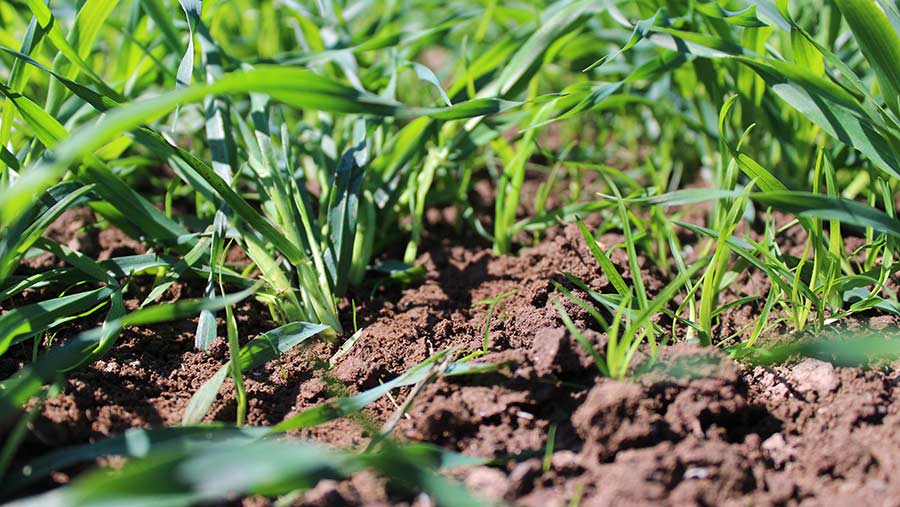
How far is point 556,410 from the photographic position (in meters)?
1.28

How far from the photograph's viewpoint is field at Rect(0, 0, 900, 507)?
1.12 meters

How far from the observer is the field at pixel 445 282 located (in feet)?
3.67

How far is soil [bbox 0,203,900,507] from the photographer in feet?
3.64

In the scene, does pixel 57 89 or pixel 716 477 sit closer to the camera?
pixel 716 477

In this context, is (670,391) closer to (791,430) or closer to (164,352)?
(791,430)

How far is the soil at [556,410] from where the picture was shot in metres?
1.11

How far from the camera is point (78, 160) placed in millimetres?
1440

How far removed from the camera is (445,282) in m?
1.79

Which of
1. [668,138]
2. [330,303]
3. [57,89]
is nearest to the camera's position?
[330,303]

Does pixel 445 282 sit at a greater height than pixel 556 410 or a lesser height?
greater

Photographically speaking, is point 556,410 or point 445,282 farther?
point 445,282

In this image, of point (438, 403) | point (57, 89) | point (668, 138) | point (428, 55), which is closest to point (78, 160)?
point (57, 89)

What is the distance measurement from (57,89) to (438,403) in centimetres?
110

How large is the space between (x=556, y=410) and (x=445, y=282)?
570mm
